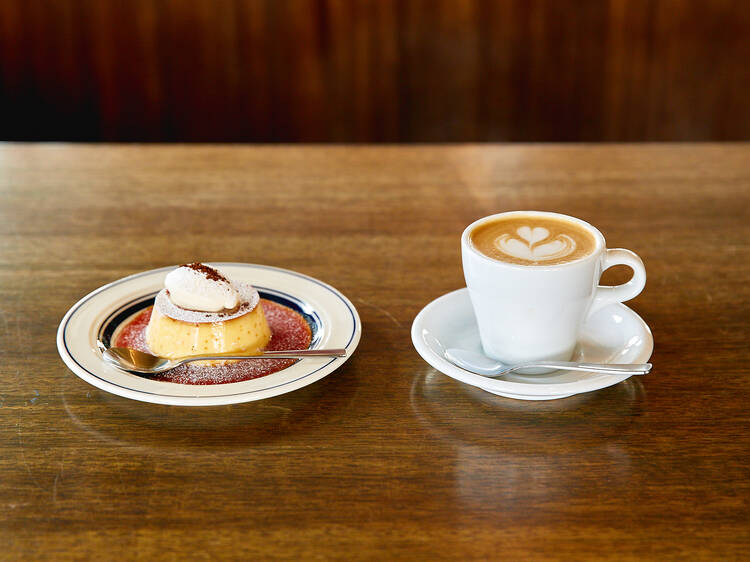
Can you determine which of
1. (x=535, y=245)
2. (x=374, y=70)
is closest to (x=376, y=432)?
(x=535, y=245)

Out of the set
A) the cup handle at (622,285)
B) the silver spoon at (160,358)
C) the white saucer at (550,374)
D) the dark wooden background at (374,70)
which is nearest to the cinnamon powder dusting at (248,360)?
the silver spoon at (160,358)

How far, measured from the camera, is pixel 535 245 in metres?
0.67

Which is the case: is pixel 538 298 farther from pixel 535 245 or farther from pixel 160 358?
pixel 160 358

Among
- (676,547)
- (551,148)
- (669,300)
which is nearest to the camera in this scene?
(676,547)

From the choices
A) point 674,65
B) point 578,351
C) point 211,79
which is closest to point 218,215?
point 578,351

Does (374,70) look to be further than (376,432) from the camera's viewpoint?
Answer: Yes

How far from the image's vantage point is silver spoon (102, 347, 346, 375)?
0.64 metres

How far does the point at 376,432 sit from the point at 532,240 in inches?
8.2

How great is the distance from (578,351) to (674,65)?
2.10 metres

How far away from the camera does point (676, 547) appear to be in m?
0.49

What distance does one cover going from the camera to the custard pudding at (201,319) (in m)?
0.69

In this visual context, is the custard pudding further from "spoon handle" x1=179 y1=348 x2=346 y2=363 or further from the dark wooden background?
the dark wooden background

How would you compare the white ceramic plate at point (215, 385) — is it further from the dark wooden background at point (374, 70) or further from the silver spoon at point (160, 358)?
the dark wooden background at point (374, 70)

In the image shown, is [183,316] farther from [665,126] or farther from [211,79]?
[665,126]
